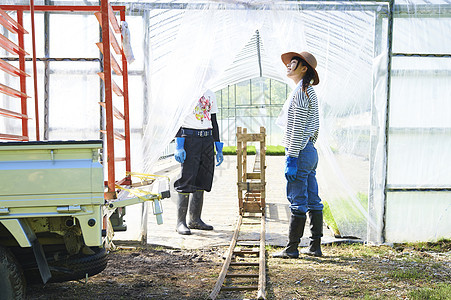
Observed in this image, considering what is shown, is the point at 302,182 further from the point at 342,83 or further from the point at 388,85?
the point at 388,85

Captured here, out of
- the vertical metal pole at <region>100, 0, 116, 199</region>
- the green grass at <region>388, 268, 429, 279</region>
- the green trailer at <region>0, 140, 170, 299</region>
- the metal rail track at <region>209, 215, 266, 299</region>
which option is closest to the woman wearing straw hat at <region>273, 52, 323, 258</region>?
the metal rail track at <region>209, 215, 266, 299</region>

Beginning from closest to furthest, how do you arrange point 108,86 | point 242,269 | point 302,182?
1. point 108,86
2. point 242,269
3. point 302,182

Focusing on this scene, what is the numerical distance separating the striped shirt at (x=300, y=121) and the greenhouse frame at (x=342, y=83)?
609mm

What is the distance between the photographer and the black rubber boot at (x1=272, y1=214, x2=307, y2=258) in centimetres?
409

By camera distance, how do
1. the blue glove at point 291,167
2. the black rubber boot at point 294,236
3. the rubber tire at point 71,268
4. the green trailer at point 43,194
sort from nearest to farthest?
the green trailer at point 43,194 < the rubber tire at point 71,268 < the blue glove at point 291,167 < the black rubber boot at point 294,236

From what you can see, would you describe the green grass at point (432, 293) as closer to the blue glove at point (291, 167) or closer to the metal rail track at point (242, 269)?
the metal rail track at point (242, 269)

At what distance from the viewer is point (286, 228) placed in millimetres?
5414

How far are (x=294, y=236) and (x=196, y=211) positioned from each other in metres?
1.53

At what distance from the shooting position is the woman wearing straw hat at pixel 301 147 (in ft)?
12.9

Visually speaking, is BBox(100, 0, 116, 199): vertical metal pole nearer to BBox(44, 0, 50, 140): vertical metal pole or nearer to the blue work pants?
the blue work pants

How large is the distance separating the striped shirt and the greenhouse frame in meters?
0.61

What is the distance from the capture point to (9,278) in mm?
2393

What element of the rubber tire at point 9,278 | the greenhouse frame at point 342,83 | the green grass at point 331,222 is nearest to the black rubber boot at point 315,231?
the greenhouse frame at point 342,83

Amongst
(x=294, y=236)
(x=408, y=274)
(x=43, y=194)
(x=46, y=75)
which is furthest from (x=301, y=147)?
(x=46, y=75)
